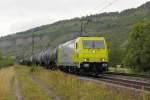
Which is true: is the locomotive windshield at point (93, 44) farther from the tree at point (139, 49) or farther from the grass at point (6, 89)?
the tree at point (139, 49)

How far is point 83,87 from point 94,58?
13985 millimetres

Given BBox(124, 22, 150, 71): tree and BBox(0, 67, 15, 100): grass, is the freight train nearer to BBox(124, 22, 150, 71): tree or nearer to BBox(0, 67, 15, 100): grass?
BBox(0, 67, 15, 100): grass

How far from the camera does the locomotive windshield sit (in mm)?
34781

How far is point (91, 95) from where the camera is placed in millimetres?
16281

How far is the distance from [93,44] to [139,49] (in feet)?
77.6

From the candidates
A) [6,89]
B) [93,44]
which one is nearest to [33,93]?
[6,89]

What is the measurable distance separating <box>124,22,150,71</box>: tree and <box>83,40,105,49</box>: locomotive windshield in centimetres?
1997

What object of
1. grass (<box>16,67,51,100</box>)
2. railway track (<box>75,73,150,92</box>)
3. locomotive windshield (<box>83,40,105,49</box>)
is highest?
locomotive windshield (<box>83,40,105,49</box>)

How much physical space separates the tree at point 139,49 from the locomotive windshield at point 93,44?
1997cm

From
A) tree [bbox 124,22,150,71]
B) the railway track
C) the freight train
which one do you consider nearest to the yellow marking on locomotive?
the freight train

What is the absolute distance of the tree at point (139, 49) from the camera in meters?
55.1

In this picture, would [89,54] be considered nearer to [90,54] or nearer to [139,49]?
[90,54]

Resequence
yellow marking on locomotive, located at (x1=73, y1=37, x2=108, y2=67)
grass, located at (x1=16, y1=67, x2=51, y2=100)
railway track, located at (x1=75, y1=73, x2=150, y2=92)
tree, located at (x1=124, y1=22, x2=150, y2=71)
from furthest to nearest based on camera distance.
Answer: tree, located at (x1=124, y1=22, x2=150, y2=71), yellow marking on locomotive, located at (x1=73, y1=37, x2=108, y2=67), railway track, located at (x1=75, y1=73, x2=150, y2=92), grass, located at (x1=16, y1=67, x2=51, y2=100)

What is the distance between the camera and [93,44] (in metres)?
35.0
